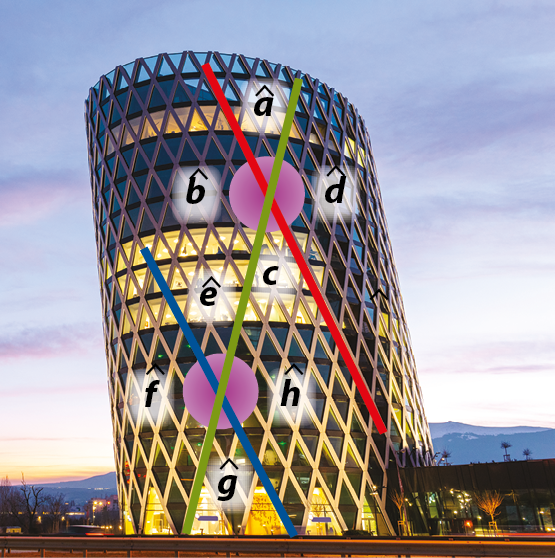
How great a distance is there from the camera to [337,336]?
71.3 ft

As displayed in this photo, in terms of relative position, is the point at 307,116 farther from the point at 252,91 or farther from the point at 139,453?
the point at 139,453

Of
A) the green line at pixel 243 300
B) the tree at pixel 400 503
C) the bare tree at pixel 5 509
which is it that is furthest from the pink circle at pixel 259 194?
the bare tree at pixel 5 509

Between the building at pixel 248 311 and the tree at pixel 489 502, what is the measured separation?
895cm

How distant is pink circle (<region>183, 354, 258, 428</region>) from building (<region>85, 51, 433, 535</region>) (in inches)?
1162

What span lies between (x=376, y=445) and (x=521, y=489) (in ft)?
44.0

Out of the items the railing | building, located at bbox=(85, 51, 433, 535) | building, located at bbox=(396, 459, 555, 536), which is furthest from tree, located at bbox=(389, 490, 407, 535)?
the railing

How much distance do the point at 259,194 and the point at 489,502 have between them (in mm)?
39516

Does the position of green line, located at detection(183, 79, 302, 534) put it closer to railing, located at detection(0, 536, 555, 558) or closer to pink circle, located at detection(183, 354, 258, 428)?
pink circle, located at detection(183, 354, 258, 428)

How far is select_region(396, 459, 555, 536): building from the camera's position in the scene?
46.9 metres

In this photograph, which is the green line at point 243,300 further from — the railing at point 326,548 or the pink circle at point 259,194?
the railing at point 326,548

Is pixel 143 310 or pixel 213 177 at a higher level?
pixel 213 177

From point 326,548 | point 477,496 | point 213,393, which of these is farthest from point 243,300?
point 477,496

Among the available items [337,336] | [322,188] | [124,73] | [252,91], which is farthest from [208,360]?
[124,73]

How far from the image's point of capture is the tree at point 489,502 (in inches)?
1890
